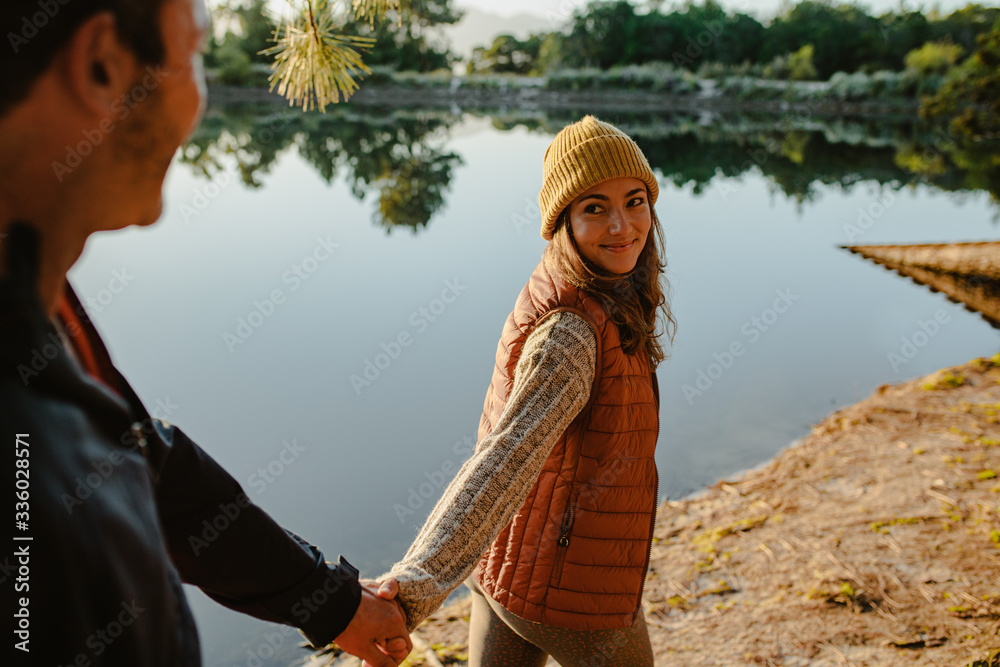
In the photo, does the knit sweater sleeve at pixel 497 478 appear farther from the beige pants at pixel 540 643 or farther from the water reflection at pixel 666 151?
the water reflection at pixel 666 151

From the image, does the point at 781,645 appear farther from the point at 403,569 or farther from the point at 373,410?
the point at 373,410

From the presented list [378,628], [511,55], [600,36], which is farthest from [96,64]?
[511,55]

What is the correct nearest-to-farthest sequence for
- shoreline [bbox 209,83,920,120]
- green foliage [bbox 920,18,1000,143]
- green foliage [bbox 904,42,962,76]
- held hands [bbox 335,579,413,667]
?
held hands [bbox 335,579,413,667], green foliage [bbox 920,18,1000,143], green foliage [bbox 904,42,962,76], shoreline [bbox 209,83,920,120]

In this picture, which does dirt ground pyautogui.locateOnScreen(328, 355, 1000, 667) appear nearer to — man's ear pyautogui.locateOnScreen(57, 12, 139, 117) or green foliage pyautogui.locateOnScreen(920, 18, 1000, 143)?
man's ear pyautogui.locateOnScreen(57, 12, 139, 117)

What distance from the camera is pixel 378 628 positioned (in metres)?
1.22

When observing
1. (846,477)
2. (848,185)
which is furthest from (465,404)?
(848,185)

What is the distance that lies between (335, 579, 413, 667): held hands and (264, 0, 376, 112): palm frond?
1.40 meters

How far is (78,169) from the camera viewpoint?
1.82 ft

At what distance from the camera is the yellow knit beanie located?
1457mm

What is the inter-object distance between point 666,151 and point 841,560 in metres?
14.7

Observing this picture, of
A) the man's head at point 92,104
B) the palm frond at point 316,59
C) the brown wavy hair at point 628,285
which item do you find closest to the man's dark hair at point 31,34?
the man's head at point 92,104

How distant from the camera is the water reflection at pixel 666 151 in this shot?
12602mm

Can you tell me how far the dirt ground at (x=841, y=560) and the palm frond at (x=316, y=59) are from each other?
6.24 feet

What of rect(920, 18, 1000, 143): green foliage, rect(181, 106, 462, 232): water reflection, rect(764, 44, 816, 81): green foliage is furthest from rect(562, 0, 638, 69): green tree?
rect(920, 18, 1000, 143): green foliage
